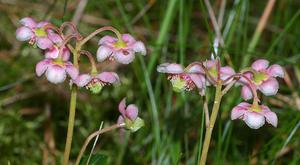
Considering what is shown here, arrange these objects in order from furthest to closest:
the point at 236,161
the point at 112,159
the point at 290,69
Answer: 1. the point at 290,69
2. the point at 112,159
3. the point at 236,161

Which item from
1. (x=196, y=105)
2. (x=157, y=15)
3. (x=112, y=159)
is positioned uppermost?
(x=157, y=15)

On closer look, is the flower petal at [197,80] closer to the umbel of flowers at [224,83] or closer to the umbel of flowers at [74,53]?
the umbel of flowers at [224,83]

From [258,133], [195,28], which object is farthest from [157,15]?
[258,133]

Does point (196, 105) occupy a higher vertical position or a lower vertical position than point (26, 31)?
lower

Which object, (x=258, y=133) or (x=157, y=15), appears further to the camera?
(x=157, y=15)

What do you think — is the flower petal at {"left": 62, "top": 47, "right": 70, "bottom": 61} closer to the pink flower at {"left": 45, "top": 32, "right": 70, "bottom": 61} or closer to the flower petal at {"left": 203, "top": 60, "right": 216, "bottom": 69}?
the pink flower at {"left": 45, "top": 32, "right": 70, "bottom": 61}

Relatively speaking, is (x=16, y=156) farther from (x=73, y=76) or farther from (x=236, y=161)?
(x=73, y=76)
